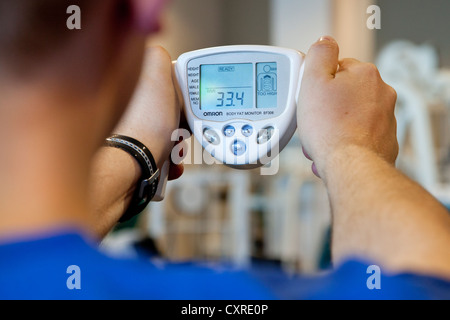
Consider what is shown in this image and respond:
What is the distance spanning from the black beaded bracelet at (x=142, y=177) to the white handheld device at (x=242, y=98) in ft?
0.22

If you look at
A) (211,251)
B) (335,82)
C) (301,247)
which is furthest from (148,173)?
(211,251)

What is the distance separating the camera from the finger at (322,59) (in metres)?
0.60

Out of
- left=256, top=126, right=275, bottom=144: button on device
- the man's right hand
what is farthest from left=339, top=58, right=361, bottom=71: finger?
left=256, top=126, right=275, bottom=144: button on device

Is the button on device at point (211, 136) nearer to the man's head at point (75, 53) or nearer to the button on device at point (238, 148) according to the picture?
the button on device at point (238, 148)

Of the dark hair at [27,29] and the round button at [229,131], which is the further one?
the round button at [229,131]

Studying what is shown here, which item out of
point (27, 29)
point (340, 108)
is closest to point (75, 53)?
point (27, 29)

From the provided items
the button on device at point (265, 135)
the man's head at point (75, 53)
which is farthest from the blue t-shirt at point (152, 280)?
the button on device at point (265, 135)

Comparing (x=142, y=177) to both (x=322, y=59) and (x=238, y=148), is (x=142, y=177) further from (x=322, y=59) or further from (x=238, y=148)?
(x=322, y=59)

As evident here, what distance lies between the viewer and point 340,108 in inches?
22.6

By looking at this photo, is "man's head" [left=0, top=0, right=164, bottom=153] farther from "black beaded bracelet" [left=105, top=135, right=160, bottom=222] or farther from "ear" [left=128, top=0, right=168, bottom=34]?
"black beaded bracelet" [left=105, top=135, right=160, bottom=222]

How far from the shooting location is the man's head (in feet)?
0.92

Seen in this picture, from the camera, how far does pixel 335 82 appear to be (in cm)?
59
